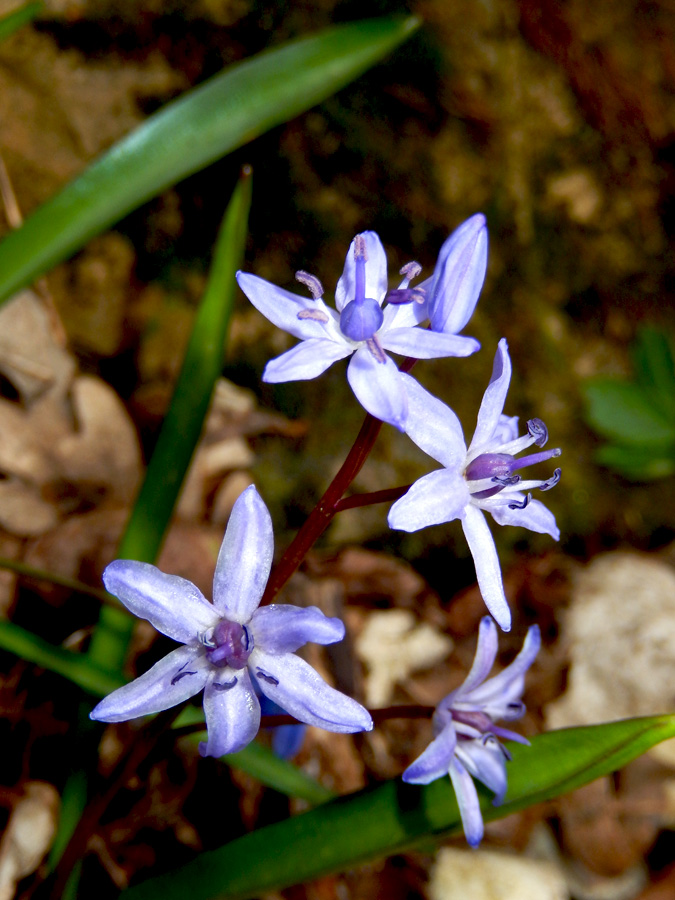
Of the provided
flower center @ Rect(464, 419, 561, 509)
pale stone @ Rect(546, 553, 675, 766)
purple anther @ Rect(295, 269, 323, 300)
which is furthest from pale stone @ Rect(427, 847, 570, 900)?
purple anther @ Rect(295, 269, 323, 300)

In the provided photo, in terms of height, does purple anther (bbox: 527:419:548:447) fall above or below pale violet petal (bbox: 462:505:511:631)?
above

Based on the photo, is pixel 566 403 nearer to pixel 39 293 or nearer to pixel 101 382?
pixel 101 382

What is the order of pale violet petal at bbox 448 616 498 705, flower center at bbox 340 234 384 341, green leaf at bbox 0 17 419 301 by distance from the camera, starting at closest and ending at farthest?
flower center at bbox 340 234 384 341 → pale violet petal at bbox 448 616 498 705 → green leaf at bbox 0 17 419 301

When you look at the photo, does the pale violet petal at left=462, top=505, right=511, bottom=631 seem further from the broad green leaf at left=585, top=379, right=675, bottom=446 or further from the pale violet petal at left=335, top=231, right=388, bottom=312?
the broad green leaf at left=585, top=379, right=675, bottom=446

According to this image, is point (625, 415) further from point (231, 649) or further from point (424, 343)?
point (231, 649)

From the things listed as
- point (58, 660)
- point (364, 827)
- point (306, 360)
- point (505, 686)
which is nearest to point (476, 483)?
point (306, 360)

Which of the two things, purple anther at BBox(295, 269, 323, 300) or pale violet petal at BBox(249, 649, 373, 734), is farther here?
purple anther at BBox(295, 269, 323, 300)

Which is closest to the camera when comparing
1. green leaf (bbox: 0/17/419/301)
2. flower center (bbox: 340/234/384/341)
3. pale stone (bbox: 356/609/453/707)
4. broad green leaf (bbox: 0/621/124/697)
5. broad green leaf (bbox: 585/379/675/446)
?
flower center (bbox: 340/234/384/341)

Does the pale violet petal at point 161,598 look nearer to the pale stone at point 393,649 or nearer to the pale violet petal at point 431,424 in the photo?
the pale violet petal at point 431,424
